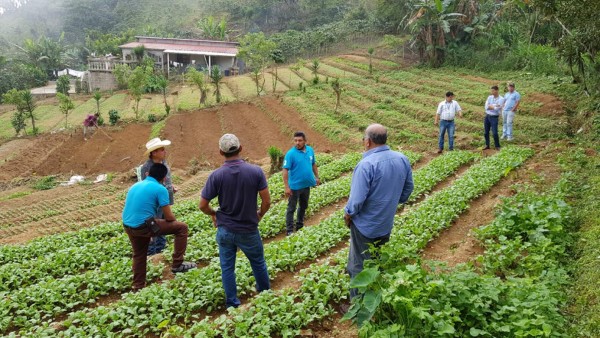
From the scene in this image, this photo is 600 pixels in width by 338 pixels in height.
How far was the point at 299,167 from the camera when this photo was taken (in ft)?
29.7

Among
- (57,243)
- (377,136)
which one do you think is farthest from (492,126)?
(57,243)

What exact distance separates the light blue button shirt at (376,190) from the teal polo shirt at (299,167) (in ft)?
12.0

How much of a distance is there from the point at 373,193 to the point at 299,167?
151 inches

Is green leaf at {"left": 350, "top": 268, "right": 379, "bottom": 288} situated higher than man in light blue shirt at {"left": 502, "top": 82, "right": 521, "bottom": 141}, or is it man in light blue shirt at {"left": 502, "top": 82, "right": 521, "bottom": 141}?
man in light blue shirt at {"left": 502, "top": 82, "right": 521, "bottom": 141}

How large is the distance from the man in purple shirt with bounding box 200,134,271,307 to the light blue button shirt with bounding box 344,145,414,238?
53.6 inches

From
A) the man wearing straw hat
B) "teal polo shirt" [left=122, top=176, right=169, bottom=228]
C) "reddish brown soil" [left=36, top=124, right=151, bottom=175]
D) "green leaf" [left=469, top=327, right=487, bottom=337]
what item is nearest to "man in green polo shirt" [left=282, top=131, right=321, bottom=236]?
the man wearing straw hat

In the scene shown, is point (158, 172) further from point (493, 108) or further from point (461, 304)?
point (493, 108)

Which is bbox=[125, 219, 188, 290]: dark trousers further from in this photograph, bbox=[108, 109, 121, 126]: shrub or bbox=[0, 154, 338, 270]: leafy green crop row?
bbox=[108, 109, 121, 126]: shrub

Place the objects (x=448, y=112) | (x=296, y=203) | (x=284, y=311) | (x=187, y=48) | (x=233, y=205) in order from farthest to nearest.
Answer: (x=187, y=48)
(x=448, y=112)
(x=296, y=203)
(x=233, y=205)
(x=284, y=311)

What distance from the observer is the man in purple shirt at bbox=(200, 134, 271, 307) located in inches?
231

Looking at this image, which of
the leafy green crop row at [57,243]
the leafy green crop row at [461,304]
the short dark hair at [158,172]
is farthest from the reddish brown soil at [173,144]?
the leafy green crop row at [461,304]

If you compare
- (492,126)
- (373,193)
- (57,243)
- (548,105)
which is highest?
(373,193)

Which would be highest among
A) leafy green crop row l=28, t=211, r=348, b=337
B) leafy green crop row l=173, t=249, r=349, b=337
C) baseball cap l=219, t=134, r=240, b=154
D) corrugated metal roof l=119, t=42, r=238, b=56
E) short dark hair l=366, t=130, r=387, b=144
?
corrugated metal roof l=119, t=42, r=238, b=56

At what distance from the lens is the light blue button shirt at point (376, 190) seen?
526 cm
